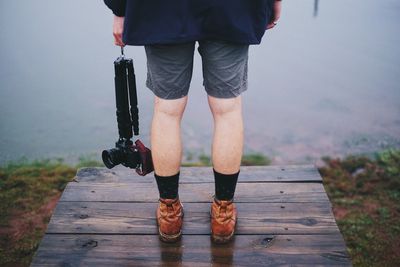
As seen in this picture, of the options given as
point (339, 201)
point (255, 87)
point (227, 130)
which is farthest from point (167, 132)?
point (255, 87)

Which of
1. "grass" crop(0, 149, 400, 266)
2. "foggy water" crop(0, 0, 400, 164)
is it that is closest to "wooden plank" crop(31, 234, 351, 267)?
"grass" crop(0, 149, 400, 266)

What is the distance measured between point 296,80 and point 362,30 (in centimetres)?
159

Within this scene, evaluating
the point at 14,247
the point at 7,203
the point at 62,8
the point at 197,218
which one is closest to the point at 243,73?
the point at 197,218

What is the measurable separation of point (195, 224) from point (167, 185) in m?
0.27

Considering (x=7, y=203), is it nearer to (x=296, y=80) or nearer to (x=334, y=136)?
(x=334, y=136)

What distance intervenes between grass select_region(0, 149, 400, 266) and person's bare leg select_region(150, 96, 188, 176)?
118cm

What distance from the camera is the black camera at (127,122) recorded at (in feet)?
4.97

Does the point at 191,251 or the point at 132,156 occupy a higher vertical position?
the point at 132,156

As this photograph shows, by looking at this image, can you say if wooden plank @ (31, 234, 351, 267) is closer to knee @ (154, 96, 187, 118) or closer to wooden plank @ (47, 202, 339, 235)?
wooden plank @ (47, 202, 339, 235)

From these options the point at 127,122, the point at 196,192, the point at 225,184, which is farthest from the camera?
the point at 196,192

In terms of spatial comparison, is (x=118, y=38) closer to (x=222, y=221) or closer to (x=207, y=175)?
(x=222, y=221)

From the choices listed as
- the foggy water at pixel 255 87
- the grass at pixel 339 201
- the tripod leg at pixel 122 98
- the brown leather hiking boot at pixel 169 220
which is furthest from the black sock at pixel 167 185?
the foggy water at pixel 255 87

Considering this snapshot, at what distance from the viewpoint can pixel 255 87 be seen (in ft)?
13.7

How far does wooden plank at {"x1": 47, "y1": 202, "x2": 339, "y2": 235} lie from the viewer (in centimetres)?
162
